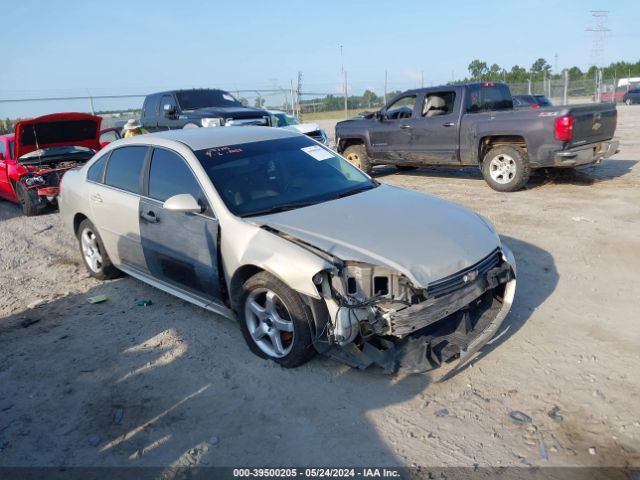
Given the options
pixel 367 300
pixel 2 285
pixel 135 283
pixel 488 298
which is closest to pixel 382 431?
pixel 367 300

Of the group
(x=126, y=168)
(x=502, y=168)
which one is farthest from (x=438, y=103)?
(x=126, y=168)

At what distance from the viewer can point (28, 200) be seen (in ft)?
31.0

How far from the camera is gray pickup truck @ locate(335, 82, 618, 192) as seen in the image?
28.0 feet

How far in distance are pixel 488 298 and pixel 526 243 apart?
8.63 feet

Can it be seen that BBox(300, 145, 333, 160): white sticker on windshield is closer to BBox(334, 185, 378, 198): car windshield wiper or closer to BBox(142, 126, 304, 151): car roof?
BBox(142, 126, 304, 151): car roof

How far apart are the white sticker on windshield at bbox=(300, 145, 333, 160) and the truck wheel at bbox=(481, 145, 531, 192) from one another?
504 cm

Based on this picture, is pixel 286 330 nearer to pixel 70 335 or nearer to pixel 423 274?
pixel 423 274

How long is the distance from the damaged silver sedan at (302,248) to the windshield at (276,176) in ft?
0.04

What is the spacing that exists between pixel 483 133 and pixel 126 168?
6.42 metres

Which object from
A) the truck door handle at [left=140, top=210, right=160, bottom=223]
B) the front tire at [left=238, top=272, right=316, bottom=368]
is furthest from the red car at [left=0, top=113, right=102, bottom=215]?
the front tire at [left=238, top=272, right=316, bottom=368]

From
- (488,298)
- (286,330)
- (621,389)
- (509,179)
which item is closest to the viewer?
(621,389)


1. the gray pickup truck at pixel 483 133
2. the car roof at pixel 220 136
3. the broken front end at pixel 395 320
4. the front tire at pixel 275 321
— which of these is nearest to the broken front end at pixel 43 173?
the car roof at pixel 220 136

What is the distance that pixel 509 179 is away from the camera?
920 cm

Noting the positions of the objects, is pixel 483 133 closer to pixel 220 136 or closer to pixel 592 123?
pixel 592 123
